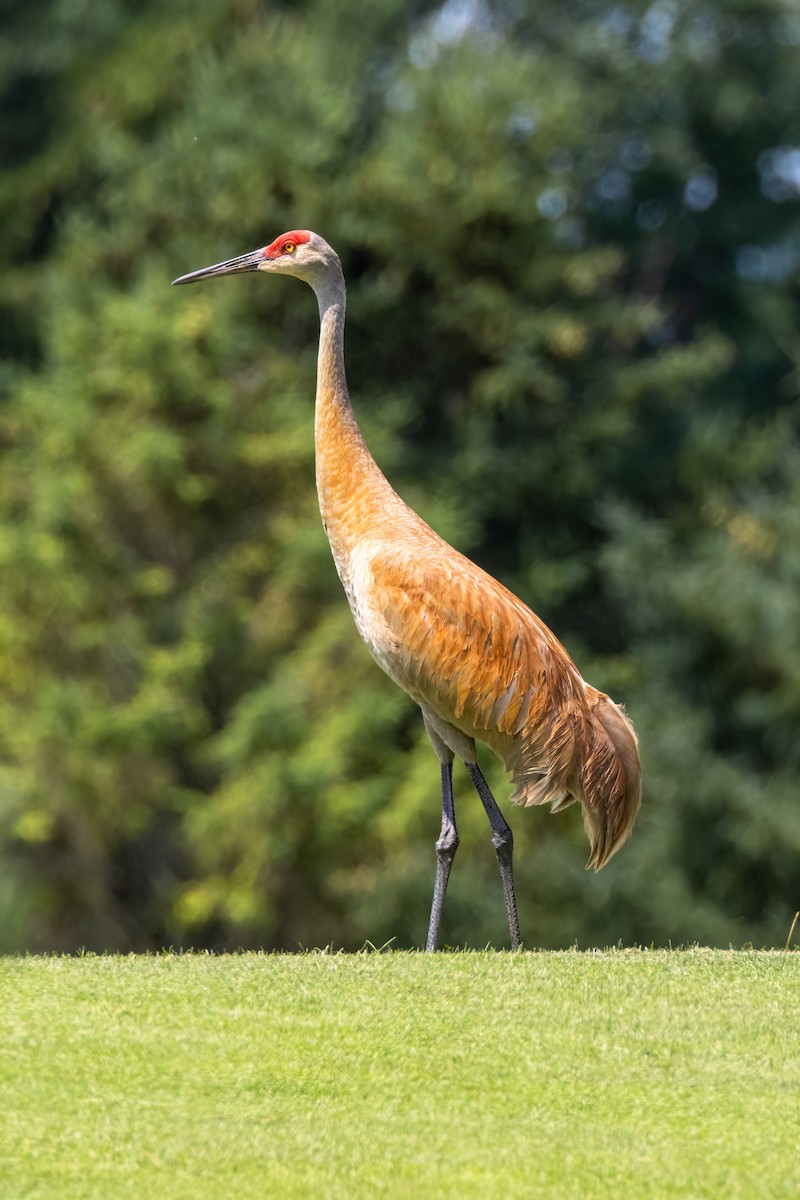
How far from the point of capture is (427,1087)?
212 inches

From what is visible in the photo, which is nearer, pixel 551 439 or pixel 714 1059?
pixel 714 1059

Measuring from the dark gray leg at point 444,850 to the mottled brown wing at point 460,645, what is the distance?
326mm

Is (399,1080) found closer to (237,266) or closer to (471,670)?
(471,670)

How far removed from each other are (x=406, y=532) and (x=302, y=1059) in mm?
2981

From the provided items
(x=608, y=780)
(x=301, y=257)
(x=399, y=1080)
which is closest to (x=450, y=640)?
(x=608, y=780)

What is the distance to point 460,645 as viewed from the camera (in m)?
7.71

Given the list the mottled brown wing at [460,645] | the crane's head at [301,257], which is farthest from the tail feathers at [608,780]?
the crane's head at [301,257]

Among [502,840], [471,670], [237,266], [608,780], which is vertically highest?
[237,266]

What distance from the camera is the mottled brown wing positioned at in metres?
7.66

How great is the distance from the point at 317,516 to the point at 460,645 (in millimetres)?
9890

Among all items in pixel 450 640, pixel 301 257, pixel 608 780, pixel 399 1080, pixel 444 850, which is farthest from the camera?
pixel 301 257

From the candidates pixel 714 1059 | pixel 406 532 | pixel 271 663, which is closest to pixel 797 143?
pixel 271 663

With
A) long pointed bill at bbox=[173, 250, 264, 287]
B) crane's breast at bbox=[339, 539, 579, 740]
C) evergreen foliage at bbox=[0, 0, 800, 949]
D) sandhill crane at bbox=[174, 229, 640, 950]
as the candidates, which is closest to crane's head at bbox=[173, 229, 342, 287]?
long pointed bill at bbox=[173, 250, 264, 287]

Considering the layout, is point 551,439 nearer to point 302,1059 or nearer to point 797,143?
point 797,143
